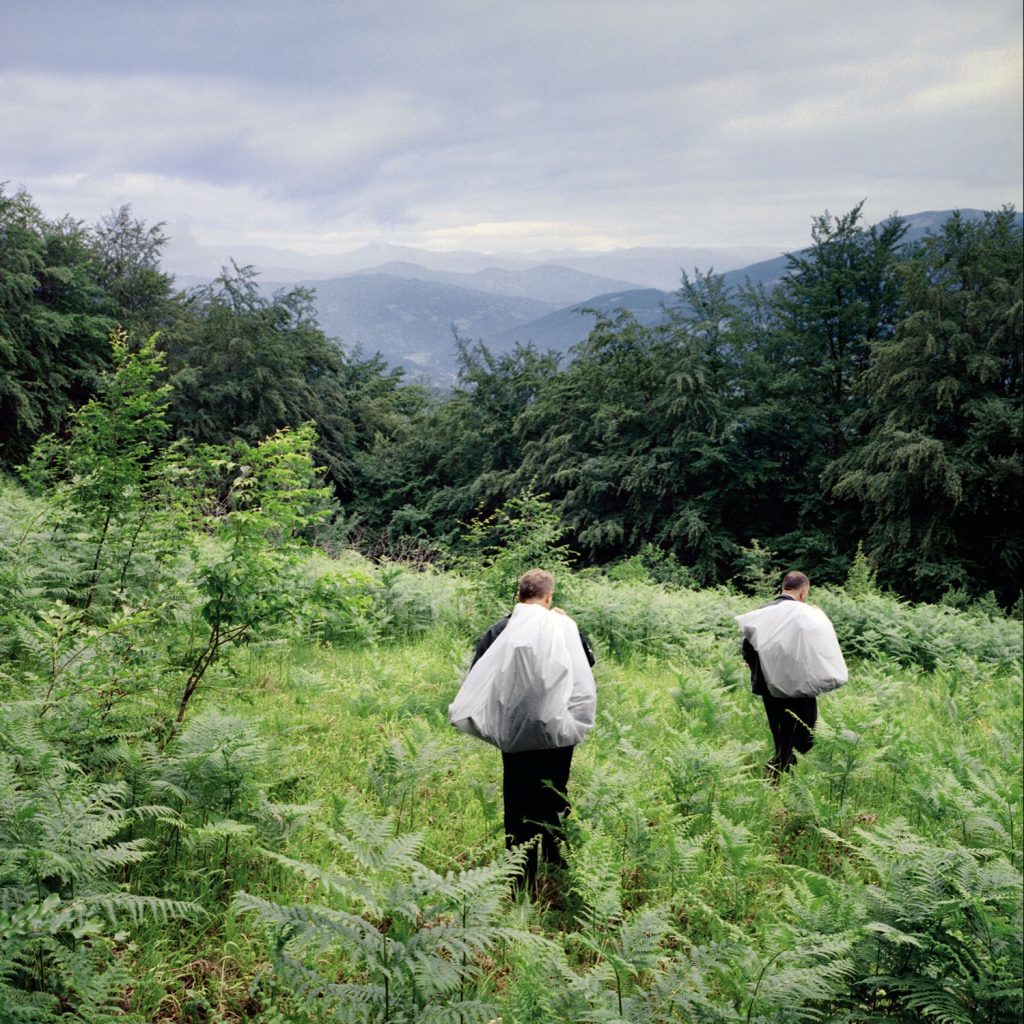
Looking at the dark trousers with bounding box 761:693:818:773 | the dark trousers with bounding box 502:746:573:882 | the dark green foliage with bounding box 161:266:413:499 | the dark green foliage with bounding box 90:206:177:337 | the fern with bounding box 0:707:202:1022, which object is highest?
the dark green foliage with bounding box 90:206:177:337

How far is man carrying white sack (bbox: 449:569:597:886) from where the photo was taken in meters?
4.09

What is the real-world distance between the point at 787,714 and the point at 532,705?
11.0ft

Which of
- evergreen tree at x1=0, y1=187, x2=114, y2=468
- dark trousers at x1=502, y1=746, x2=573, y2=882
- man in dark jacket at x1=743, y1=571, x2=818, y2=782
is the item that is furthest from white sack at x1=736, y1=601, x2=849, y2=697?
evergreen tree at x1=0, y1=187, x2=114, y2=468

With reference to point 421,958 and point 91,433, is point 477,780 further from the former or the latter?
point 91,433

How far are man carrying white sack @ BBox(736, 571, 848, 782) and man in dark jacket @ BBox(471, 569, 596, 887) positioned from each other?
7.74ft

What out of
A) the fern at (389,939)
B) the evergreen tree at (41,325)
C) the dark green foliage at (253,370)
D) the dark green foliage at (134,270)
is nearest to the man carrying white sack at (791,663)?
the fern at (389,939)

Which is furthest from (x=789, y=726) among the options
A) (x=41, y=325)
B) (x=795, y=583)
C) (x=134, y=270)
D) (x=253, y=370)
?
(x=134, y=270)

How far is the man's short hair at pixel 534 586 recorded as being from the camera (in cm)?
443

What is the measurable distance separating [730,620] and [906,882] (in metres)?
9.77

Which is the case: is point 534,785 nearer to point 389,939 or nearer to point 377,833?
point 377,833

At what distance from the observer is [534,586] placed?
445 centimetres

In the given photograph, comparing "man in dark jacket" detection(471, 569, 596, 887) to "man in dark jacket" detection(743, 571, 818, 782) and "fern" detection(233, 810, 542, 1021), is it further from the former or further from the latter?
"man in dark jacket" detection(743, 571, 818, 782)

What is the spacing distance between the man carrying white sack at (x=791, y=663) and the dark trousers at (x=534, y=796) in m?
2.54

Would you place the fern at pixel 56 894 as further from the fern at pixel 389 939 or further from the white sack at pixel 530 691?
the white sack at pixel 530 691
